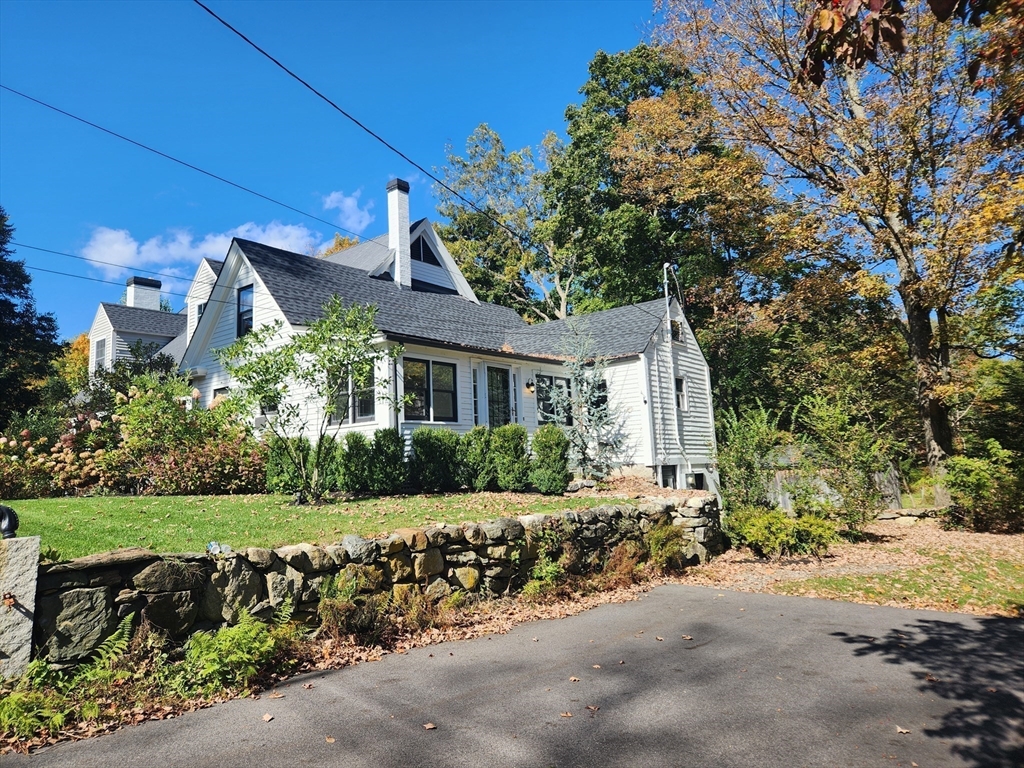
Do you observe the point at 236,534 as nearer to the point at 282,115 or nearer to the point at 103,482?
the point at 103,482

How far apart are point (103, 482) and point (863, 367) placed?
2065 cm

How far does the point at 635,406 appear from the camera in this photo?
18312 millimetres

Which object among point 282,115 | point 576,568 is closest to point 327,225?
point 282,115

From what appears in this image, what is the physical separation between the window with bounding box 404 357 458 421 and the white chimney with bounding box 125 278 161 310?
78.3 feet

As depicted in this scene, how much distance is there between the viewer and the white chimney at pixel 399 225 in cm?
2227

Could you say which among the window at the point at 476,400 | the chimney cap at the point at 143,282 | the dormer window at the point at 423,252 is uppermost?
the chimney cap at the point at 143,282

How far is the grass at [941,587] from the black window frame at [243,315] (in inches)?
616

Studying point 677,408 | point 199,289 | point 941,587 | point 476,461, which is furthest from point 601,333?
point 199,289

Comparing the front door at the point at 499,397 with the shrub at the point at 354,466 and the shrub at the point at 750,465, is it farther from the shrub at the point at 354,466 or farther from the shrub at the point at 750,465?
the shrub at the point at 750,465

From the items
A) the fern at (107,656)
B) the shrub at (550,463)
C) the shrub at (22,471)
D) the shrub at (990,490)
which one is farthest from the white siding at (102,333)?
the shrub at (990,490)

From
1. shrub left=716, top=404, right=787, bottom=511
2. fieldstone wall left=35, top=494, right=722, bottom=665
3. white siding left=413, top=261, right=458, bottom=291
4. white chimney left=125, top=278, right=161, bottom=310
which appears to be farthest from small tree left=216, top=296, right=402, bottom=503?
white chimney left=125, top=278, right=161, bottom=310

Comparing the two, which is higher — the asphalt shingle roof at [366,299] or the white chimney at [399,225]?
the white chimney at [399,225]

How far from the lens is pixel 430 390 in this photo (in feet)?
50.4

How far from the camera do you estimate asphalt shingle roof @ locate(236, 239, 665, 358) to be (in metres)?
17.2
